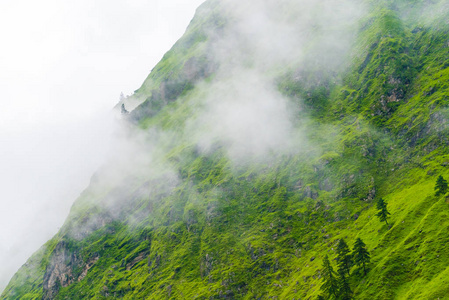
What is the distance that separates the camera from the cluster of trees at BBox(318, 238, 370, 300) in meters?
153

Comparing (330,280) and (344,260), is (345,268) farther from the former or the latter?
(330,280)

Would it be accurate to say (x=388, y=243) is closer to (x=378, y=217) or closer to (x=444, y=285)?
(x=378, y=217)

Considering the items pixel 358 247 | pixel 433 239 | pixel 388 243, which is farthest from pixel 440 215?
pixel 358 247

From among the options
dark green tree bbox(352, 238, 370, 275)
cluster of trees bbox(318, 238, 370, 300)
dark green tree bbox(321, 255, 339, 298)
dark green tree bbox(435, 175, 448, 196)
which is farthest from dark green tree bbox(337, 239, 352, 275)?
dark green tree bbox(435, 175, 448, 196)

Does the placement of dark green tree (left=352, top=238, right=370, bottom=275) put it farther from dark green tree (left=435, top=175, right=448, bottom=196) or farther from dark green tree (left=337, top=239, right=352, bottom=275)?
dark green tree (left=435, top=175, right=448, bottom=196)

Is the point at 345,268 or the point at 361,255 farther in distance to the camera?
the point at 345,268

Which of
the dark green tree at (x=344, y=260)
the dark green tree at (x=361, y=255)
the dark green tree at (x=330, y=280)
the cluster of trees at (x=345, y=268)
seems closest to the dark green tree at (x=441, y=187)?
the cluster of trees at (x=345, y=268)

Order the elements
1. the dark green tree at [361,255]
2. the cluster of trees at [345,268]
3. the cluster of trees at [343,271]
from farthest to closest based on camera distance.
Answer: the dark green tree at [361,255]
the cluster of trees at [345,268]
the cluster of trees at [343,271]

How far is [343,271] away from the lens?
162m

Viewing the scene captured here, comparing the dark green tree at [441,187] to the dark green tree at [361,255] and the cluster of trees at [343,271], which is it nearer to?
the cluster of trees at [343,271]

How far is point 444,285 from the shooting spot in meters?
128

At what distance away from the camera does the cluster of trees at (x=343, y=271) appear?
502 ft

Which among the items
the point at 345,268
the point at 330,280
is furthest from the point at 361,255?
the point at 330,280

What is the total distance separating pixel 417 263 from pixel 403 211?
133ft
